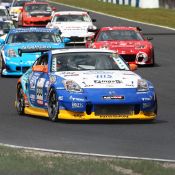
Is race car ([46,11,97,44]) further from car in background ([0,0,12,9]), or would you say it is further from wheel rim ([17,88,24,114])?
car in background ([0,0,12,9])

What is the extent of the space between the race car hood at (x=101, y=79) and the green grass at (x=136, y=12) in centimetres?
3866

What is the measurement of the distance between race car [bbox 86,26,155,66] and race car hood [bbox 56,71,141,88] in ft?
45.3

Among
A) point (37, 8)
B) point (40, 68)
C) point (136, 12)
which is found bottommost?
point (136, 12)

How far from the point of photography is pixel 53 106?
15969 mm

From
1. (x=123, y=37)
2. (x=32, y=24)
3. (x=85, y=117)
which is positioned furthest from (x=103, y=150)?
(x=32, y=24)

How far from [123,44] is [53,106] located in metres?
14.6

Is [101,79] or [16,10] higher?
[101,79]

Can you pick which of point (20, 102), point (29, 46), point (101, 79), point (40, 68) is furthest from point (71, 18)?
point (101, 79)

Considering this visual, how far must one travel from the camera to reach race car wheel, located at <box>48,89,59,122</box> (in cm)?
1577

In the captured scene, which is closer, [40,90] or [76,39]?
[40,90]

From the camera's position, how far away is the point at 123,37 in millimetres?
31312

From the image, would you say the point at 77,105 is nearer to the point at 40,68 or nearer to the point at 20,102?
the point at 40,68

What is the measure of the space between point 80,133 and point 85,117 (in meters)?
1.23

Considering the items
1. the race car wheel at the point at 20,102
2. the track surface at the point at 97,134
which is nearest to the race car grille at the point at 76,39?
the track surface at the point at 97,134
